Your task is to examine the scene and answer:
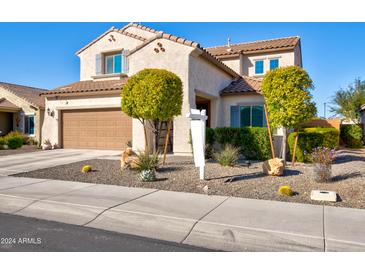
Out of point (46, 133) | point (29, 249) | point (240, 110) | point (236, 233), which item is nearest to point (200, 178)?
point (236, 233)

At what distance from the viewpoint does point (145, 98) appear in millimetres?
9664

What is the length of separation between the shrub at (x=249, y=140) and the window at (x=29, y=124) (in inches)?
723

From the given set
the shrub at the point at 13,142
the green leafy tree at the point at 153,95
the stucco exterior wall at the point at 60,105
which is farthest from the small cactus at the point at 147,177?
the shrub at the point at 13,142

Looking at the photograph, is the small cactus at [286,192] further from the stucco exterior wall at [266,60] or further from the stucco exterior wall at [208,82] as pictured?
the stucco exterior wall at [266,60]

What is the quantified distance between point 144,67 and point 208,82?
363 cm

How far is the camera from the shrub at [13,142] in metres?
18.0

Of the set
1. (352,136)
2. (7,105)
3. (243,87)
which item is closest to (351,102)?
(352,136)

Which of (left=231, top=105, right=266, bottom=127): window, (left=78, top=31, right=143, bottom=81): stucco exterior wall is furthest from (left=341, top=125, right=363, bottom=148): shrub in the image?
(left=78, top=31, right=143, bottom=81): stucco exterior wall

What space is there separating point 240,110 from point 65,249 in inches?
553

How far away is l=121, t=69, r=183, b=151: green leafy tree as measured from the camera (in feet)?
31.3

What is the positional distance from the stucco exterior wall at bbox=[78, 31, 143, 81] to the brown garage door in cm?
452

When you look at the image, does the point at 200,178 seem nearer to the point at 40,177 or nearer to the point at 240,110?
the point at 40,177

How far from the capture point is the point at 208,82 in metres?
15.1

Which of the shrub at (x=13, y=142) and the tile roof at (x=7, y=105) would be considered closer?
the shrub at (x=13, y=142)
